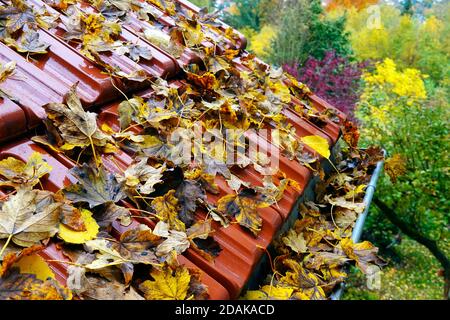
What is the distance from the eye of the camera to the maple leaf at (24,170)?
0.88 metres

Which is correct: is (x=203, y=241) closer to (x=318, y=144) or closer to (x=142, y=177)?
(x=142, y=177)

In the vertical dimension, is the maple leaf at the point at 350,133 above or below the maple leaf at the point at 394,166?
above

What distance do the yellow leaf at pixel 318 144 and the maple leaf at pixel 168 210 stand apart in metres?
0.91

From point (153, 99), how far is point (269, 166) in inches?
18.9

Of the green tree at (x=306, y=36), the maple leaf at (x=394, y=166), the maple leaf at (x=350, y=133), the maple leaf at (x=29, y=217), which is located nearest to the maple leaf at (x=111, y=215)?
the maple leaf at (x=29, y=217)

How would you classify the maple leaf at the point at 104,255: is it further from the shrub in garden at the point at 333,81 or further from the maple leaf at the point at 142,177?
the shrub in garden at the point at 333,81

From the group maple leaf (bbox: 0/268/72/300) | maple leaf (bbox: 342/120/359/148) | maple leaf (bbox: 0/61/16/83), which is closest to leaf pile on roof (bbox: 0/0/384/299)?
maple leaf (bbox: 0/268/72/300)

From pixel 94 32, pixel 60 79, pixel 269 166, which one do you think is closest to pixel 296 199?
pixel 269 166

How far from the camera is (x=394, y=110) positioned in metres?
8.09

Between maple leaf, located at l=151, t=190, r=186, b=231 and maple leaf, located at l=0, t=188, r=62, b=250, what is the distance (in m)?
0.24

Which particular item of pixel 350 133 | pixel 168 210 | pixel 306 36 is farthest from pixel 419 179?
pixel 306 36

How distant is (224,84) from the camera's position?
1797 millimetres

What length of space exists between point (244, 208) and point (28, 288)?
64 centimetres

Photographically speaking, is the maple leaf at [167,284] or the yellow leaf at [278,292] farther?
the yellow leaf at [278,292]
